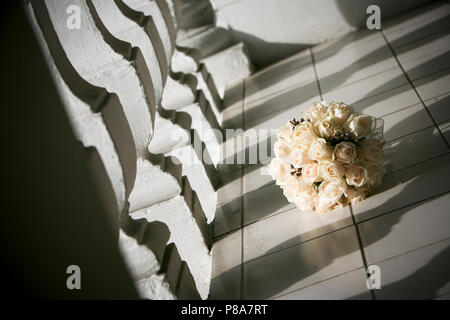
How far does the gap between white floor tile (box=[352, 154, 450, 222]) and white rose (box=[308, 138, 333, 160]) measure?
0.87ft

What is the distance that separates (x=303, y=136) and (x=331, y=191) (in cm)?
25

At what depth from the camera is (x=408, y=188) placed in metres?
1.99

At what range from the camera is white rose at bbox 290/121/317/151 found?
2.01 meters

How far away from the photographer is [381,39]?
3.60m

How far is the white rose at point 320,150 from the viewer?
195 centimetres

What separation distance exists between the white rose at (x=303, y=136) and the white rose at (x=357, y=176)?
7.8 inches

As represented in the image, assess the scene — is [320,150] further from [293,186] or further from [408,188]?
[408,188]

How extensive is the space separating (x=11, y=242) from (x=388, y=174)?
1.54m

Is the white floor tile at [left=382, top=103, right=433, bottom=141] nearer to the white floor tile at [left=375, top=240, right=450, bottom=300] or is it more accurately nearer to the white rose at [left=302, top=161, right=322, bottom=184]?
the white rose at [left=302, top=161, right=322, bottom=184]

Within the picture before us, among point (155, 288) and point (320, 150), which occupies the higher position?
point (320, 150)

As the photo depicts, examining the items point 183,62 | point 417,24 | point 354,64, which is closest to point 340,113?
point 354,64

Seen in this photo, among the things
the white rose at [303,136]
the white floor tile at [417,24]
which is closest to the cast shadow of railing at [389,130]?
the white rose at [303,136]

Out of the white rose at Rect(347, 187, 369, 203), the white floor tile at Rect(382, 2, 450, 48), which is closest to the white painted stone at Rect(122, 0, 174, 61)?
the white rose at Rect(347, 187, 369, 203)

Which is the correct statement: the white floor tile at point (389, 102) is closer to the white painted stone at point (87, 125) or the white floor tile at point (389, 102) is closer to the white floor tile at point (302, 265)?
the white floor tile at point (302, 265)
